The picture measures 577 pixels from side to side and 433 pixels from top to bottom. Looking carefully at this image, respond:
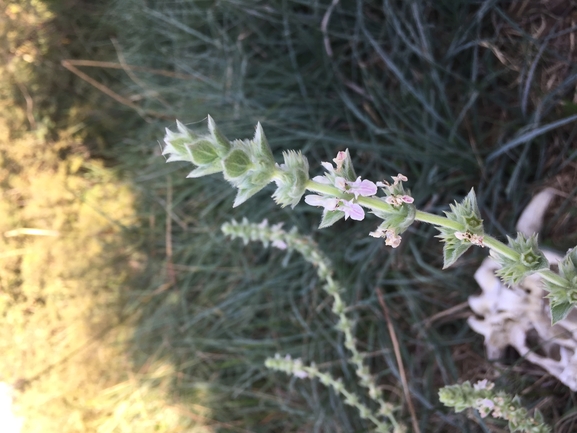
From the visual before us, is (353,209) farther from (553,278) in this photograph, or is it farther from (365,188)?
(553,278)

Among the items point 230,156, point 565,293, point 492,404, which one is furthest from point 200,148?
point 492,404

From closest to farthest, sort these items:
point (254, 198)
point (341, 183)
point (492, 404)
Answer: point (341, 183), point (492, 404), point (254, 198)

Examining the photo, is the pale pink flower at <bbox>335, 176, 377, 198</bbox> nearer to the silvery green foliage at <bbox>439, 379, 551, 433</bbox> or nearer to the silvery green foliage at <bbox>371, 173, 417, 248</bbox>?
the silvery green foliage at <bbox>371, 173, 417, 248</bbox>

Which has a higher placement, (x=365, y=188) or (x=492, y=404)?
(x=365, y=188)

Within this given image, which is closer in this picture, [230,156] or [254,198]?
[230,156]

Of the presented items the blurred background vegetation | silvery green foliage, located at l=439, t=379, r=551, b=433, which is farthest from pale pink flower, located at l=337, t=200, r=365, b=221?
the blurred background vegetation

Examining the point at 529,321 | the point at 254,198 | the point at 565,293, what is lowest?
the point at 254,198

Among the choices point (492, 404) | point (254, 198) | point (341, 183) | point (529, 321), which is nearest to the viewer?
point (341, 183)

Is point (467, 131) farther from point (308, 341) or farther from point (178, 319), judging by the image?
point (178, 319)
